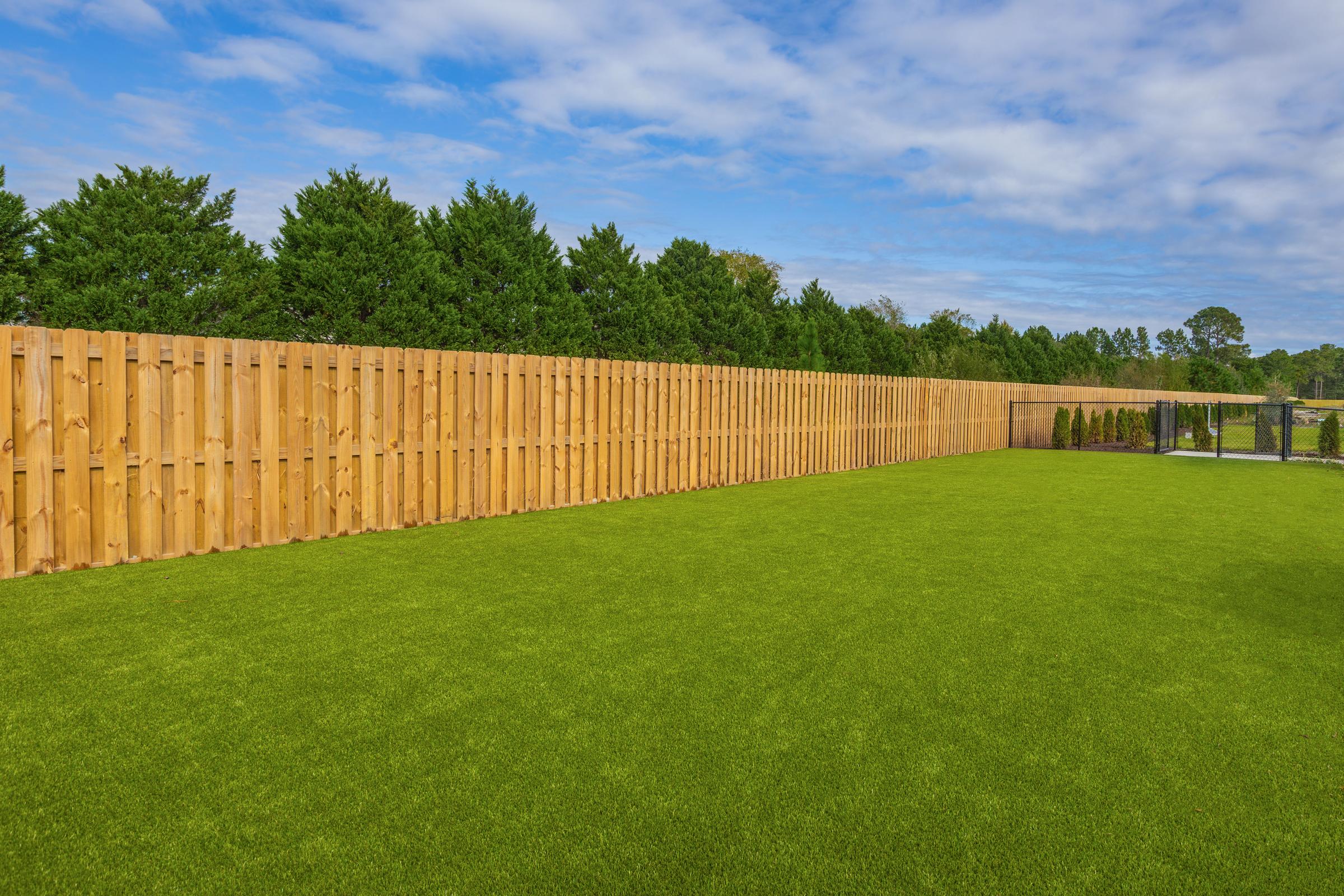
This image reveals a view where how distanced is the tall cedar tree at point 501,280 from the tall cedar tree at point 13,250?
740cm

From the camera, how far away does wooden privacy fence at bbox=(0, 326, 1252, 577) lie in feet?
17.6

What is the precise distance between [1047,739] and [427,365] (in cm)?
629

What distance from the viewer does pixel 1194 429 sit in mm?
20703

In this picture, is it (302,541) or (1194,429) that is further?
(1194,429)

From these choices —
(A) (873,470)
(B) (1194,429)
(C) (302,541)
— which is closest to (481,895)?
(C) (302,541)

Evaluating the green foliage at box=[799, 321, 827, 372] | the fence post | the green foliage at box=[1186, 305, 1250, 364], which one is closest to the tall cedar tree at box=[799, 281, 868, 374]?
the green foliage at box=[799, 321, 827, 372]

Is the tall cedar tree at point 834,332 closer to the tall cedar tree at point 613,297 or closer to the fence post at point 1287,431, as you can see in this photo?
the tall cedar tree at point 613,297

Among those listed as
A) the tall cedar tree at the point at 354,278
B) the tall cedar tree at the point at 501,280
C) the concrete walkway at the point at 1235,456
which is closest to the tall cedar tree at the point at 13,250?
the tall cedar tree at the point at 354,278

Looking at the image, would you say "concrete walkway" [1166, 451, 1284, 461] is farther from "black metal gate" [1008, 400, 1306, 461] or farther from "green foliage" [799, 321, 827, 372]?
"green foliage" [799, 321, 827, 372]

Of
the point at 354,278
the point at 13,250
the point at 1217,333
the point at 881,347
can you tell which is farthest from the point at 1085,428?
the point at 1217,333

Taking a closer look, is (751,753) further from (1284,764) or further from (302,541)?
(302,541)

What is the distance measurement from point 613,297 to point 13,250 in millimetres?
12588

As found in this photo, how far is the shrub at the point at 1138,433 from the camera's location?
2231 cm

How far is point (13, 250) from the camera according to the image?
14500 mm
